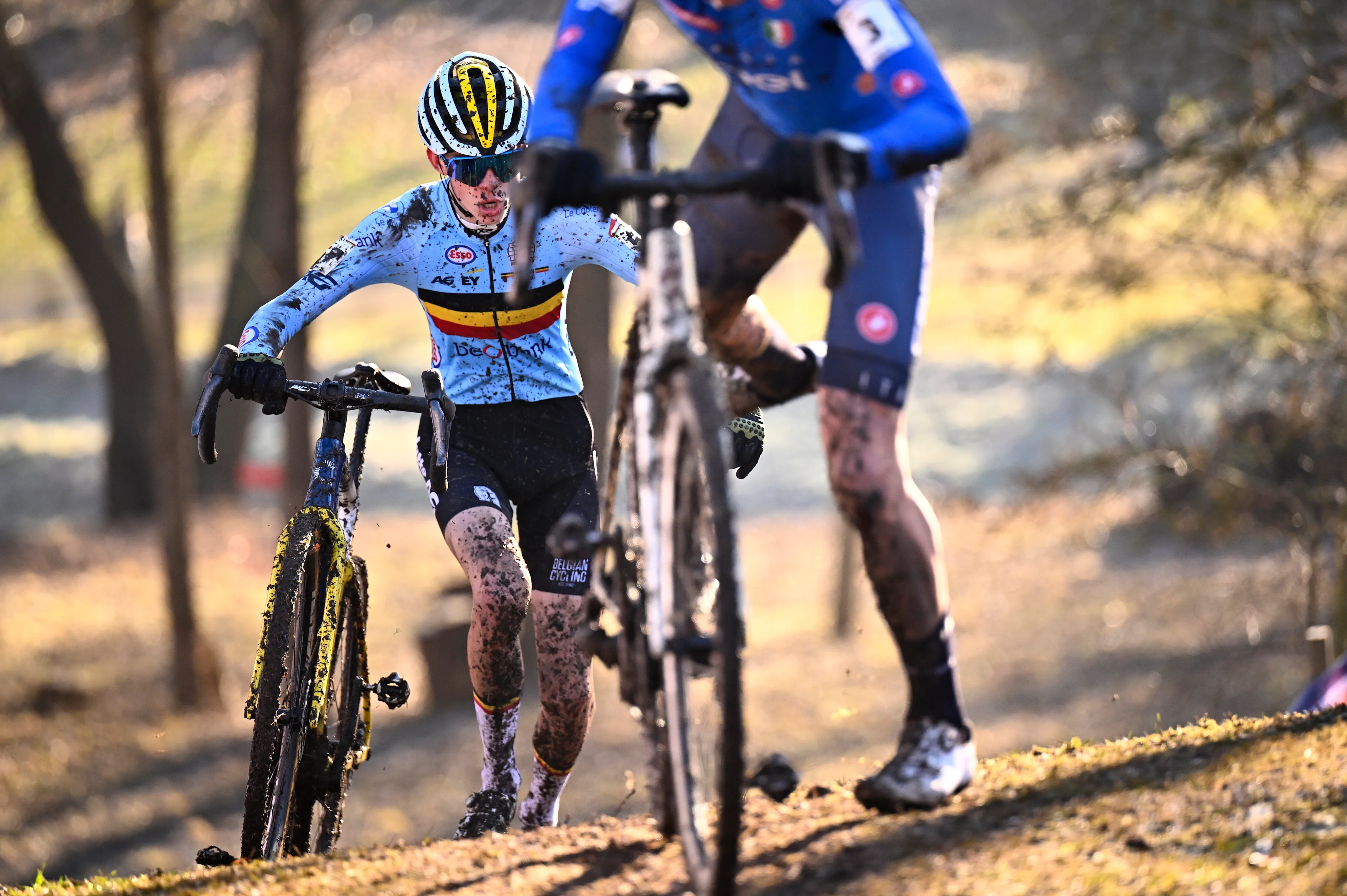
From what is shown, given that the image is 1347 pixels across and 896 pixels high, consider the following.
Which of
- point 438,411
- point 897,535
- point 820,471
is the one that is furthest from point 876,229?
point 820,471

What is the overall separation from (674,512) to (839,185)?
2.64 feet

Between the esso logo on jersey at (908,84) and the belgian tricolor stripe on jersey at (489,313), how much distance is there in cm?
167

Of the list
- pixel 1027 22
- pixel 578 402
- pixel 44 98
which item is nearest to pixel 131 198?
pixel 44 98

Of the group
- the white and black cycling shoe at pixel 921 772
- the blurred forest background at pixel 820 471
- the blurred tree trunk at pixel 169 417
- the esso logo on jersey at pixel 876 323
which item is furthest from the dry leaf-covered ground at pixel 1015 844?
the blurred tree trunk at pixel 169 417

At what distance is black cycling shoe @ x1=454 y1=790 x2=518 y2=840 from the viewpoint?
4980mm

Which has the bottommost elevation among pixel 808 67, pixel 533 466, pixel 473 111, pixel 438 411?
pixel 533 466

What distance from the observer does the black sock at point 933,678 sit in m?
3.84

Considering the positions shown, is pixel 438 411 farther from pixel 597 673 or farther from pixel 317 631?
pixel 597 673

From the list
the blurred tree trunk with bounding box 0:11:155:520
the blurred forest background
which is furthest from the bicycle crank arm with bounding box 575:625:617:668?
the blurred tree trunk with bounding box 0:11:155:520

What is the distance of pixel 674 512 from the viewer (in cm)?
351

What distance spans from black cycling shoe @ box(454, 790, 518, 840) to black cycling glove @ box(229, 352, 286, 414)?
148 centimetres

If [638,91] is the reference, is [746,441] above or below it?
below

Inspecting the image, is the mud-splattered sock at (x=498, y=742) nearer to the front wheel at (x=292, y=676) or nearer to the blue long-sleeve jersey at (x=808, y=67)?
the front wheel at (x=292, y=676)

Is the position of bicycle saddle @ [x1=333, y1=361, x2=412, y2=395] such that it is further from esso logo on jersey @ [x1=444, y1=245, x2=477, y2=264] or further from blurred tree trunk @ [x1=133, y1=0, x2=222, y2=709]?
blurred tree trunk @ [x1=133, y1=0, x2=222, y2=709]
